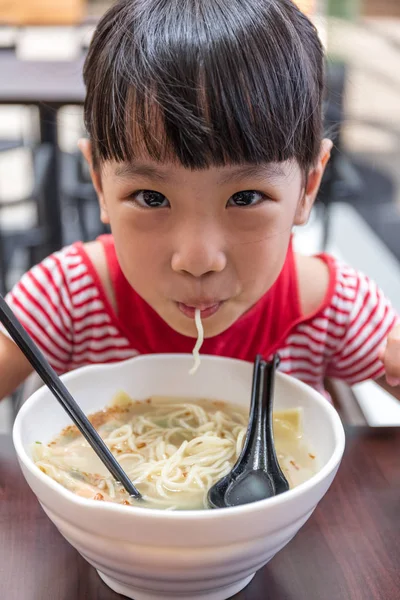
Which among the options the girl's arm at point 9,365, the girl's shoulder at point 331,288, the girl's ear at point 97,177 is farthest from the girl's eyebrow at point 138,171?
the girl's shoulder at point 331,288

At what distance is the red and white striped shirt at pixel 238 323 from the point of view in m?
1.33

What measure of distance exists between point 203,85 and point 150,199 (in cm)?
15

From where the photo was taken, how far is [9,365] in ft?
3.86

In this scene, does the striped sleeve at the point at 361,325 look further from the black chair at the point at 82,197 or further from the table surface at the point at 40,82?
the black chair at the point at 82,197

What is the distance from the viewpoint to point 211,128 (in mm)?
879

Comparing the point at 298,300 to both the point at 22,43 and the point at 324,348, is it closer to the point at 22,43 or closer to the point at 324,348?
the point at 324,348

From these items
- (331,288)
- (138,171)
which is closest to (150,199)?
(138,171)

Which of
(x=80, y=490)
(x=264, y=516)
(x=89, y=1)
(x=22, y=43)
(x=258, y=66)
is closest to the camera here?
(x=264, y=516)

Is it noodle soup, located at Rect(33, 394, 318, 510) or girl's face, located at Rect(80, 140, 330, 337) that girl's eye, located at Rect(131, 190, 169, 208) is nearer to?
girl's face, located at Rect(80, 140, 330, 337)

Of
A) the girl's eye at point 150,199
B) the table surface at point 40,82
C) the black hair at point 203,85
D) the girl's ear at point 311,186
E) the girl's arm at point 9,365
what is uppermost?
the black hair at point 203,85

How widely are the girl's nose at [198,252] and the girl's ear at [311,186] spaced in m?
0.23

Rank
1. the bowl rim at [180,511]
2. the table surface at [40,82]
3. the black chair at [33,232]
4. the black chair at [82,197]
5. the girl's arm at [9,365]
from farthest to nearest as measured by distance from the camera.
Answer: the black chair at [82,197]
the black chair at [33,232]
the table surface at [40,82]
the girl's arm at [9,365]
the bowl rim at [180,511]

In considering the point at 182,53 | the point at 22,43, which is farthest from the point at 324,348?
the point at 22,43

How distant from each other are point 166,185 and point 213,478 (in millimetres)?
354
